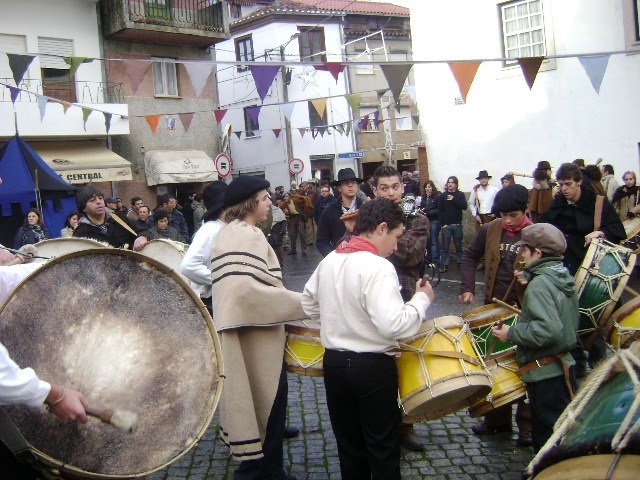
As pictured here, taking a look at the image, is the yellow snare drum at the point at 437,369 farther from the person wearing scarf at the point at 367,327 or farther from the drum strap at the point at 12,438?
the drum strap at the point at 12,438

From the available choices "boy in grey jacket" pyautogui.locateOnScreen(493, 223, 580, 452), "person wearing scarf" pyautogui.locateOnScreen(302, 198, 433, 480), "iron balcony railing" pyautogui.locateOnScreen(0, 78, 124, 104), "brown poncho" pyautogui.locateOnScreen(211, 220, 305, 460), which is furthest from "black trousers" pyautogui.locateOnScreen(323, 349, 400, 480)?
"iron balcony railing" pyautogui.locateOnScreen(0, 78, 124, 104)

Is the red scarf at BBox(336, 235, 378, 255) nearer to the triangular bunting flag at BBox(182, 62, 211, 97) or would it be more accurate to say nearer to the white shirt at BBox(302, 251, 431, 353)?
the white shirt at BBox(302, 251, 431, 353)

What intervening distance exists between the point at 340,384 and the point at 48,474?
1.48m

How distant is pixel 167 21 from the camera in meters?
24.8

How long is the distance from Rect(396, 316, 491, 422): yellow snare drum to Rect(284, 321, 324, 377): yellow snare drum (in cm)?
56

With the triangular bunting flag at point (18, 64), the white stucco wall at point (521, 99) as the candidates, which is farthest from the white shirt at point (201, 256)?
the white stucco wall at point (521, 99)

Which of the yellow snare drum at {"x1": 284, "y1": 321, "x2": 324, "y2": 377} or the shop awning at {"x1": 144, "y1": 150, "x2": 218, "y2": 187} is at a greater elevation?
the shop awning at {"x1": 144, "y1": 150, "x2": 218, "y2": 187}

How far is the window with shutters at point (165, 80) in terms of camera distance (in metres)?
26.0

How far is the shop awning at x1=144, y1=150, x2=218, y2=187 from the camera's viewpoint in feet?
81.7

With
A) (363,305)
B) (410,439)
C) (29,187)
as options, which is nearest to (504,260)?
(410,439)

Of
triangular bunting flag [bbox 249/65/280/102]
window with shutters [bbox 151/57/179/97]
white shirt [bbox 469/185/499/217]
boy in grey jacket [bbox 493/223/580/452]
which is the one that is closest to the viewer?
boy in grey jacket [bbox 493/223/580/452]

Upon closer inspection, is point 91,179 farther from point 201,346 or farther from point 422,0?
point 201,346

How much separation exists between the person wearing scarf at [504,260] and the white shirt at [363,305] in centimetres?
172

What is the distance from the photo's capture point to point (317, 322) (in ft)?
13.9
